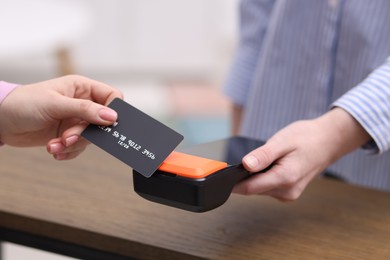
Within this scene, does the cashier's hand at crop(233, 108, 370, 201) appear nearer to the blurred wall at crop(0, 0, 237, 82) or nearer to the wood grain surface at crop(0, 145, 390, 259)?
the wood grain surface at crop(0, 145, 390, 259)

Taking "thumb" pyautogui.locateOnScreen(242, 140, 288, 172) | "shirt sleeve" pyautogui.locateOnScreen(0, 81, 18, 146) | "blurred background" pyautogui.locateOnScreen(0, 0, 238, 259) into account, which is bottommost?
"blurred background" pyautogui.locateOnScreen(0, 0, 238, 259)

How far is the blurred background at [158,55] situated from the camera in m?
3.19

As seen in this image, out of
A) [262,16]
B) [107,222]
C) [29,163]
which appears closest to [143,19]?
[262,16]

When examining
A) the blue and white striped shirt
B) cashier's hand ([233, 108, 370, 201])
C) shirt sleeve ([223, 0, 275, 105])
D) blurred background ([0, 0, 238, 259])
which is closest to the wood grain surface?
cashier's hand ([233, 108, 370, 201])

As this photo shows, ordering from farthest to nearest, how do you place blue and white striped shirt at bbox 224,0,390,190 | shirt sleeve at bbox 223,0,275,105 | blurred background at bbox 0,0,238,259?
blurred background at bbox 0,0,238,259, shirt sleeve at bbox 223,0,275,105, blue and white striped shirt at bbox 224,0,390,190

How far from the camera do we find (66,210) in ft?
2.34

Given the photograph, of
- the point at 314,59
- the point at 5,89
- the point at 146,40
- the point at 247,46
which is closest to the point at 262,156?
the point at 5,89

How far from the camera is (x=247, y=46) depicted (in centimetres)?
118

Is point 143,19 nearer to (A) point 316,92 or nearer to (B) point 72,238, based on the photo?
(A) point 316,92

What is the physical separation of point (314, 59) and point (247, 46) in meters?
0.19

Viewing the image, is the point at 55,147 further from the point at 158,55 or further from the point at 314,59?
the point at 158,55

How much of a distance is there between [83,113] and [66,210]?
0.46ft

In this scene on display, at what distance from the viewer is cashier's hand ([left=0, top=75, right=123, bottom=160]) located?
629 mm

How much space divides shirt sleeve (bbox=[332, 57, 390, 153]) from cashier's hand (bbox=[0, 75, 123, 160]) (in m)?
0.26
